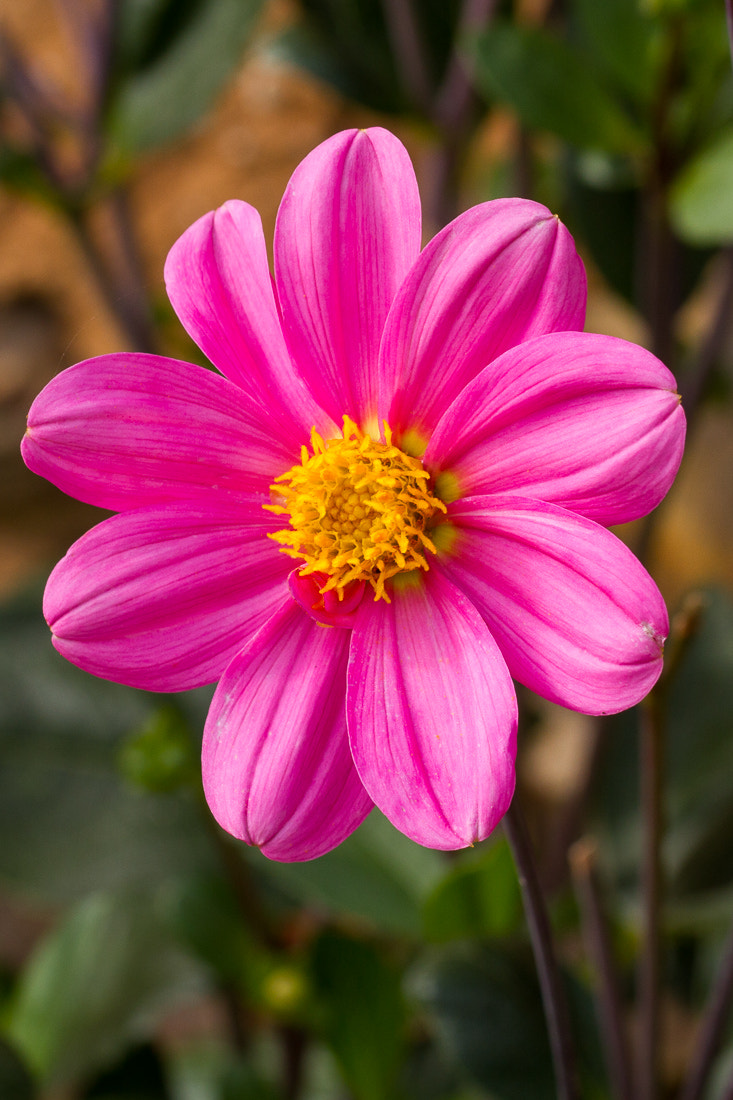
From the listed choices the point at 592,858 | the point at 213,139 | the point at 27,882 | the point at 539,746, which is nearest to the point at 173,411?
the point at 592,858

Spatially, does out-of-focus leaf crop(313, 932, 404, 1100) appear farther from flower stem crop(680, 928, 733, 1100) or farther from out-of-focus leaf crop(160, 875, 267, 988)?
flower stem crop(680, 928, 733, 1100)

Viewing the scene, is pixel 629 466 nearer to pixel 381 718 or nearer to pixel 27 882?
pixel 381 718

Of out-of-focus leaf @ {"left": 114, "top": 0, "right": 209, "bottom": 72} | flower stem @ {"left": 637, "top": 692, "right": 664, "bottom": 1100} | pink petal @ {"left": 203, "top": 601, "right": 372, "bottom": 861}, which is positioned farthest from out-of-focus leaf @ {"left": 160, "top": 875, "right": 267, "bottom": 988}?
out-of-focus leaf @ {"left": 114, "top": 0, "right": 209, "bottom": 72}

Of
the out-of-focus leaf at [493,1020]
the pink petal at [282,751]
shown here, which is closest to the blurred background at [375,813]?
the out-of-focus leaf at [493,1020]

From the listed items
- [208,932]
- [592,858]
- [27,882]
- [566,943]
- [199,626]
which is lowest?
[566,943]

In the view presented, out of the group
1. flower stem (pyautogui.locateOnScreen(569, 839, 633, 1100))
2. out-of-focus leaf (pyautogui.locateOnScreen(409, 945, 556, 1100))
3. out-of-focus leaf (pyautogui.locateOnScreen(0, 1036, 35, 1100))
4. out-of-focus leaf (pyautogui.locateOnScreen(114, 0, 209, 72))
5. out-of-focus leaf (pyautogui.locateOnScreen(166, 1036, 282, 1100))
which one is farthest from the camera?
out-of-focus leaf (pyautogui.locateOnScreen(114, 0, 209, 72))

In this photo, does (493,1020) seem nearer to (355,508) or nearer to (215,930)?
(215,930)

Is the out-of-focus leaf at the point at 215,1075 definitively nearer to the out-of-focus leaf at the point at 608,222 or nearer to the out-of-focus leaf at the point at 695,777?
the out-of-focus leaf at the point at 695,777
